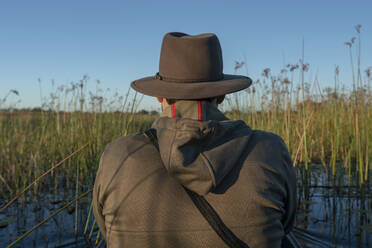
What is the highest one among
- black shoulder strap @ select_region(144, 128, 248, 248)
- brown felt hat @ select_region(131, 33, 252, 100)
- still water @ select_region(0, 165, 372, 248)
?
brown felt hat @ select_region(131, 33, 252, 100)

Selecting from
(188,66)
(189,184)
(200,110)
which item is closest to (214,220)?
(189,184)

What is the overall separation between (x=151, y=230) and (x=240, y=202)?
34cm

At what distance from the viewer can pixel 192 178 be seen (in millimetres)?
955

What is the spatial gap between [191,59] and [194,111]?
0.26m

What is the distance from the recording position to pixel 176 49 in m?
1.26

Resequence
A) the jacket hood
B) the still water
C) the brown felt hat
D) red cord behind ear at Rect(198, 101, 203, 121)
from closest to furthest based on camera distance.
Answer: the jacket hood < red cord behind ear at Rect(198, 101, 203, 121) < the brown felt hat < the still water

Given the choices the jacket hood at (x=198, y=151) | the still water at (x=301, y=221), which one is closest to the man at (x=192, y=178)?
the jacket hood at (x=198, y=151)

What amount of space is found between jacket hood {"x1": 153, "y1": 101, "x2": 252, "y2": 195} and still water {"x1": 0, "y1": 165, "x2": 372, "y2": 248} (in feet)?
4.28

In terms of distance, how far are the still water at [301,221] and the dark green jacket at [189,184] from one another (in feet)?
3.55

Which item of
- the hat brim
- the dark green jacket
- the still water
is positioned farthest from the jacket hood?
the still water

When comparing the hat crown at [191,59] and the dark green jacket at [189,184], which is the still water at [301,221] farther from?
the hat crown at [191,59]

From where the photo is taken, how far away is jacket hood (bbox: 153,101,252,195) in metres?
0.94

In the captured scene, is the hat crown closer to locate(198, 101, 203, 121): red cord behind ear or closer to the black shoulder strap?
locate(198, 101, 203, 121): red cord behind ear

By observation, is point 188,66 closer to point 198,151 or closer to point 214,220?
point 198,151
